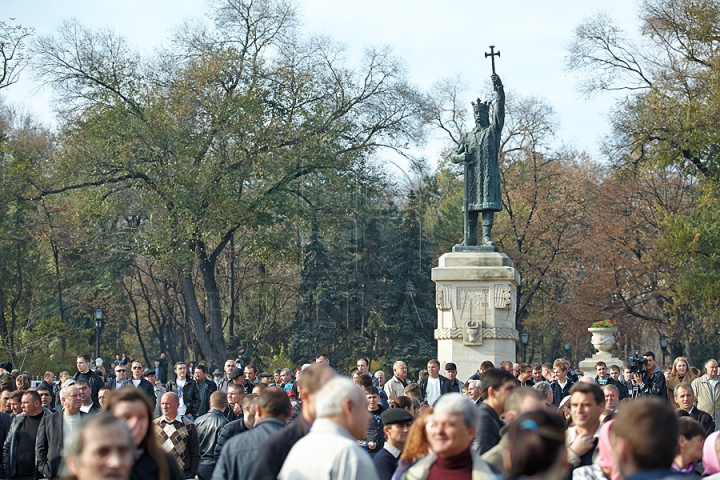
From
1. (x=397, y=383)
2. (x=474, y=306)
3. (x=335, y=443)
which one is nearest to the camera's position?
(x=335, y=443)

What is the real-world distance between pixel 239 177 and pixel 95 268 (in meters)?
9.99

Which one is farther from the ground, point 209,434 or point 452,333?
point 452,333

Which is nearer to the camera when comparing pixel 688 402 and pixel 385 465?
pixel 385 465

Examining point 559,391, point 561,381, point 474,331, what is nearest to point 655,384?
point 561,381

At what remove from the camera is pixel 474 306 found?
1983 cm

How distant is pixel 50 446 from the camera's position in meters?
9.08

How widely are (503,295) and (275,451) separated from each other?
14452 mm

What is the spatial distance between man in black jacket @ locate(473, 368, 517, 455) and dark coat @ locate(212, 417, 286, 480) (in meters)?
1.26

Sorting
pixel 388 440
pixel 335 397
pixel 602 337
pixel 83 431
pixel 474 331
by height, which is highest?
pixel 474 331

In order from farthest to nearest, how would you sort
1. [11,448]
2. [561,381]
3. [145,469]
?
[561,381] → [11,448] → [145,469]

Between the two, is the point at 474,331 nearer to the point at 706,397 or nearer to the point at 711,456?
the point at 706,397

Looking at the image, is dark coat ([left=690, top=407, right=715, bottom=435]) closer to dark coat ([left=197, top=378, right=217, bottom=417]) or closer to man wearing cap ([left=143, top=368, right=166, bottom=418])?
dark coat ([left=197, top=378, right=217, bottom=417])

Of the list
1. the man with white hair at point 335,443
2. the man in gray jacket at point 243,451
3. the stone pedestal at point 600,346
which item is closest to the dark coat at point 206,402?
the man in gray jacket at point 243,451

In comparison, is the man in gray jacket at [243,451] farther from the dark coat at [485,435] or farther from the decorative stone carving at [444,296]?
the decorative stone carving at [444,296]
